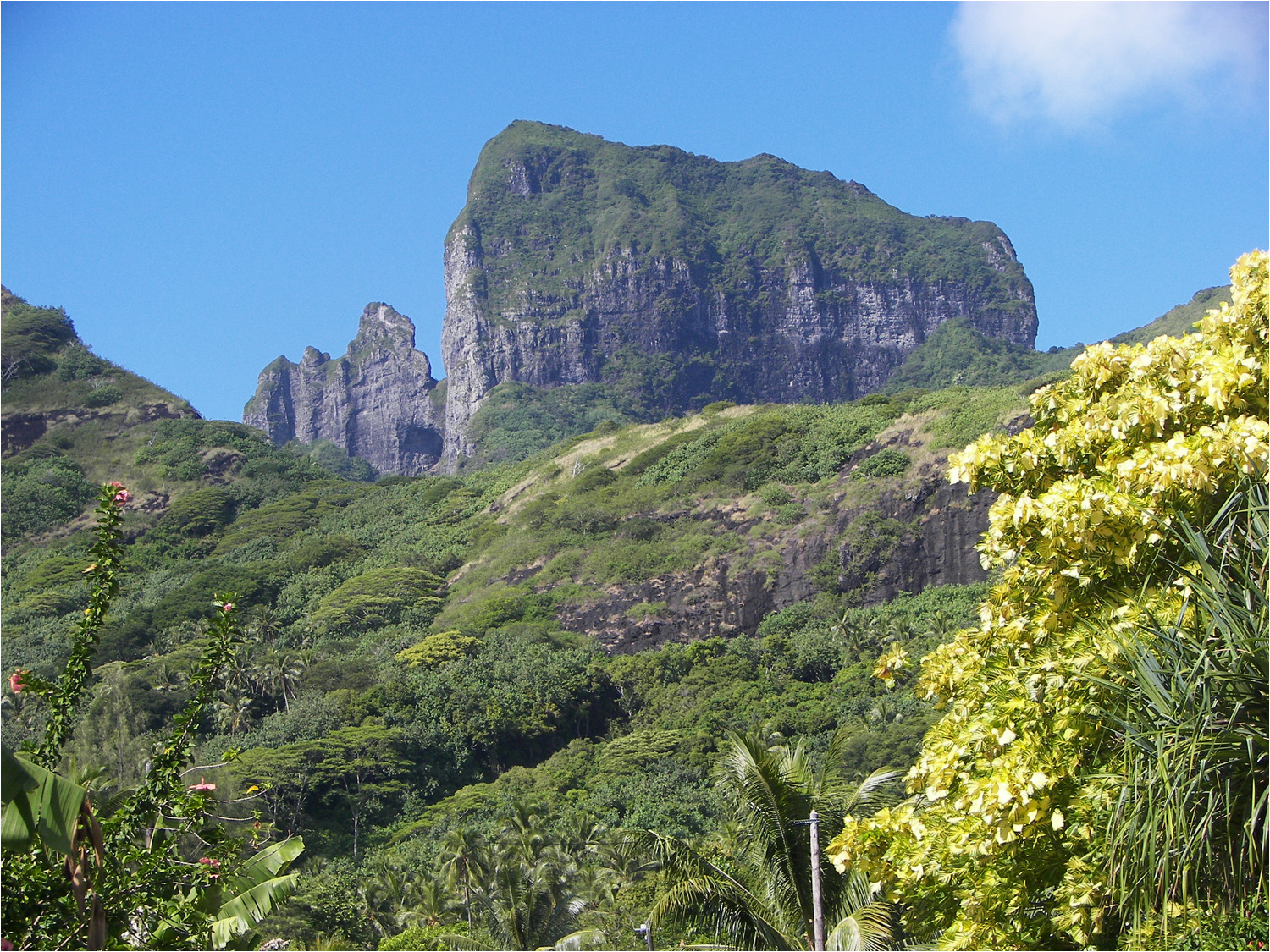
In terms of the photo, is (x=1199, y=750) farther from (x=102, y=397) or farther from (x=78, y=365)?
(x=78, y=365)

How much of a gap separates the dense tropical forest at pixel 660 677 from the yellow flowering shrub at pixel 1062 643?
0.03m

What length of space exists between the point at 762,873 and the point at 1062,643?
279 inches

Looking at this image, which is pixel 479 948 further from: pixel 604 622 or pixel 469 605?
pixel 469 605

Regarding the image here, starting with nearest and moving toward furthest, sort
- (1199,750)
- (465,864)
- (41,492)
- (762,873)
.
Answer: (1199,750) < (762,873) < (465,864) < (41,492)

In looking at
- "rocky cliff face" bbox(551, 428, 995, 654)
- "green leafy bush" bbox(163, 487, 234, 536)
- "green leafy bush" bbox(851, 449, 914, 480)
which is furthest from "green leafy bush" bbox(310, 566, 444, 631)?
"green leafy bush" bbox(851, 449, 914, 480)

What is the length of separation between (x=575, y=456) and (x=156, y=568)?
40.6 meters

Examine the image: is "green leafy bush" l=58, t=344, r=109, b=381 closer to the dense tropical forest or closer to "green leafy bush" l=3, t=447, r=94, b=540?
A: the dense tropical forest

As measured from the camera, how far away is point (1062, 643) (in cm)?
880

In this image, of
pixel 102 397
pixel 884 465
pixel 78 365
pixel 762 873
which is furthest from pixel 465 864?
pixel 78 365

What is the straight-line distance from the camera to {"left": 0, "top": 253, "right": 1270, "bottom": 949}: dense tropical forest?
771cm

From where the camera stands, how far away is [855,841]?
358 inches

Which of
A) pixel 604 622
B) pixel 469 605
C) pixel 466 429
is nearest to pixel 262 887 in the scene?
pixel 604 622

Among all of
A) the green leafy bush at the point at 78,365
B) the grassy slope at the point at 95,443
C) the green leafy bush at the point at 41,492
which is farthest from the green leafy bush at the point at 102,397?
the green leafy bush at the point at 41,492

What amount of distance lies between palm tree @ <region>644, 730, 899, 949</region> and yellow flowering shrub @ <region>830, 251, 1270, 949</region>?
4.53 m
